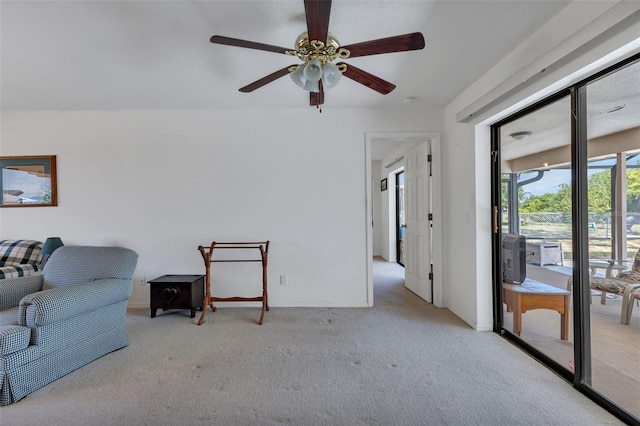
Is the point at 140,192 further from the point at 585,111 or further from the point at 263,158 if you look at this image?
the point at 585,111

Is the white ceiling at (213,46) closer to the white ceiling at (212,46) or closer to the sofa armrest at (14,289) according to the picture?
the white ceiling at (212,46)

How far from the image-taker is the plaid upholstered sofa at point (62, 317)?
1.68 meters

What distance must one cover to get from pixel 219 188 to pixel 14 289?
6.15 ft

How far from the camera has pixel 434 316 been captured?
2.96 metres

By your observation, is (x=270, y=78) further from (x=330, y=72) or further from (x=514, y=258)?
(x=514, y=258)

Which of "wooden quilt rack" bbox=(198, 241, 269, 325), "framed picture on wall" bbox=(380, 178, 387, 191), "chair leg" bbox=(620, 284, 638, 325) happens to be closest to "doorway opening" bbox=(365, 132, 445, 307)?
"wooden quilt rack" bbox=(198, 241, 269, 325)

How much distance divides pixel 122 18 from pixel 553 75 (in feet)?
8.88

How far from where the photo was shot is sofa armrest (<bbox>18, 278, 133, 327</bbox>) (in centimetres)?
175

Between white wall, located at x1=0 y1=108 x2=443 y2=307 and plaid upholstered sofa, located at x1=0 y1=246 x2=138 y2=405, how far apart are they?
97 centimetres

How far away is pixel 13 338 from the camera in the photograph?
1.65 meters

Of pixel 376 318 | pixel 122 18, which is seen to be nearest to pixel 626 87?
pixel 376 318

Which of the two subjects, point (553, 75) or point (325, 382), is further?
point (325, 382)

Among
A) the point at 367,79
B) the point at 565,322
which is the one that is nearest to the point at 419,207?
the point at 565,322

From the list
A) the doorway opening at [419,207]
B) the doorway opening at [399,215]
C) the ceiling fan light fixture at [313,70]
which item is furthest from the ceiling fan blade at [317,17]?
the doorway opening at [399,215]
